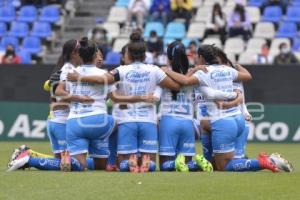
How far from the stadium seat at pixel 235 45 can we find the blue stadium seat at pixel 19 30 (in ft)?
19.4

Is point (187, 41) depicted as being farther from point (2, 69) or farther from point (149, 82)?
point (149, 82)

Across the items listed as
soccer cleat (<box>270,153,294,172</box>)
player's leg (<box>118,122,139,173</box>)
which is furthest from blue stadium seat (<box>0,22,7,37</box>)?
soccer cleat (<box>270,153,294,172</box>)

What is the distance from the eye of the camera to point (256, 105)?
2320cm

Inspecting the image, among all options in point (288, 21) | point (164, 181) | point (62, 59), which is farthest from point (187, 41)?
point (164, 181)

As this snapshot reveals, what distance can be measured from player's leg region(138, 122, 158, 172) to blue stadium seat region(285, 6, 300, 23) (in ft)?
43.9

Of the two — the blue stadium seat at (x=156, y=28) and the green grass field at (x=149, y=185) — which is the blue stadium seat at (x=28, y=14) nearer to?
the blue stadium seat at (x=156, y=28)

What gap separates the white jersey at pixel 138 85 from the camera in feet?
44.5

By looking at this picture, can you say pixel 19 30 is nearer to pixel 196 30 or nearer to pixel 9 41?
pixel 9 41

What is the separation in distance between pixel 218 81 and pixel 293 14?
13.1 meters

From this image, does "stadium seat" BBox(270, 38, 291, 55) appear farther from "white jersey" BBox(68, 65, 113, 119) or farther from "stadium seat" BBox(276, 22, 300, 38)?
"white jersey" BBox(68, 65, 113, 119)

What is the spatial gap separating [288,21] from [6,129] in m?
8.03

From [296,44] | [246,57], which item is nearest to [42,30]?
[246,57]

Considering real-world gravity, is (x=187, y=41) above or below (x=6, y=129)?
above

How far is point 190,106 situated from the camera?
13.9 metres
